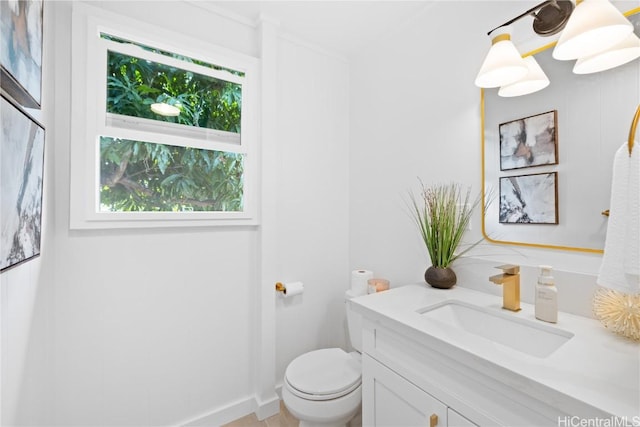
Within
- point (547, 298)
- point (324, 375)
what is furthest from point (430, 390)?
point (324, 375)

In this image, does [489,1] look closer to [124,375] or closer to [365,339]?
[365,339]

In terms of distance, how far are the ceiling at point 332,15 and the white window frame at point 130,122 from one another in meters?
0.27

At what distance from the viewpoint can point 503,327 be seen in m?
1.04

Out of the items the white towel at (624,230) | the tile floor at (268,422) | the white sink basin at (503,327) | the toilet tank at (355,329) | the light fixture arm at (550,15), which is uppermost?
the light fixture arm at (550,15)

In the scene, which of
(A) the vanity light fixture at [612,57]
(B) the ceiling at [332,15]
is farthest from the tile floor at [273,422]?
(B) the ceiling at [332,15]

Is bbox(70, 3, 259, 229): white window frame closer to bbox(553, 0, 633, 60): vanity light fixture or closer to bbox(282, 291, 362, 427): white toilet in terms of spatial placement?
bbox(282, 291, 362, 427): white toilet

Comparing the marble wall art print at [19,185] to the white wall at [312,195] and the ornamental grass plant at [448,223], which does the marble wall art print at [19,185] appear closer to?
the white wall at [312,195]

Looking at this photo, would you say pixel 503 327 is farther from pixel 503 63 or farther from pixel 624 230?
pixel 503 63

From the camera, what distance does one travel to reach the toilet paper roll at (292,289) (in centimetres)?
177

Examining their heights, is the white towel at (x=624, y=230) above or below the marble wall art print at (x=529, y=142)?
below

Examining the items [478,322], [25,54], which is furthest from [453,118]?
[25,54]

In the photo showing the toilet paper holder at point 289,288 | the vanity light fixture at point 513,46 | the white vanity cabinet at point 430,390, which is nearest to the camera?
the white vanity cabinet at point 430,390

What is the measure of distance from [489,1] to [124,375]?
8.17 feet

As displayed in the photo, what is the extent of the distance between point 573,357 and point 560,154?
73 cm
